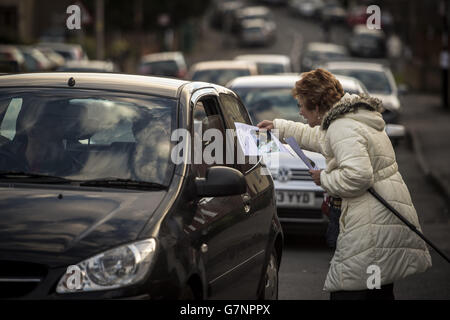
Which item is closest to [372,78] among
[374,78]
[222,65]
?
[374,78]

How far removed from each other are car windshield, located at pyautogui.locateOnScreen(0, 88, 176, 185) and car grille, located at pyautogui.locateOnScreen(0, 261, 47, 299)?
0.80 meters

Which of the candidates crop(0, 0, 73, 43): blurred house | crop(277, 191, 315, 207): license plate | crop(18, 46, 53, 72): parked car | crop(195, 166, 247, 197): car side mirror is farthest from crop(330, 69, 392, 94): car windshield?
crop(0, 0, 73, 43): blurred house

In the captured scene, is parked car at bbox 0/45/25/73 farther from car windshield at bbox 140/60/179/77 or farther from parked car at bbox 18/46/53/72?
car windshield at bbox 140/60/179/77

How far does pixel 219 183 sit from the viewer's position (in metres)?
5.21

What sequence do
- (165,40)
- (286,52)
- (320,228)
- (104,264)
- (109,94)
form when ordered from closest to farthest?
(104,264) < (109,94) < (320,228) < (286,52) < (165,40)

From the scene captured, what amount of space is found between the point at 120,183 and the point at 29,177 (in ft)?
1.58

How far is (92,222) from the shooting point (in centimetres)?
470

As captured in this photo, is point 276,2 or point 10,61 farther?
point 276,2

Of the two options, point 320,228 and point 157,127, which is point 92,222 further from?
point 320,228

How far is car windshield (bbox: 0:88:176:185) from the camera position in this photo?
525 centimetres

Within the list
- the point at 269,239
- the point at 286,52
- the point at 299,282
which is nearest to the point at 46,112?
the point at 269,239

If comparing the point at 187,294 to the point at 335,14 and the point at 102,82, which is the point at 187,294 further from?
the point at 335,14

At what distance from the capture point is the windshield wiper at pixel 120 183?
5102 millimetres

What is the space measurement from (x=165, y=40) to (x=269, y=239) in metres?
66.8
